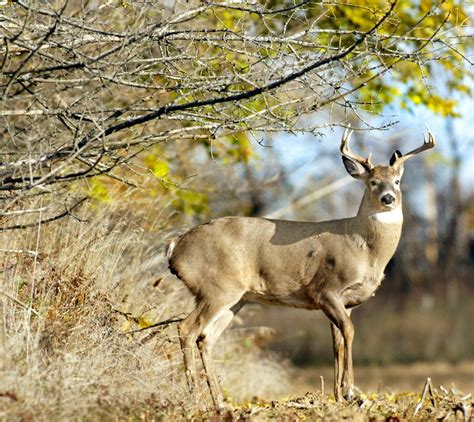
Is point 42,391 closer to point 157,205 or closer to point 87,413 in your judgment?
point 87,413

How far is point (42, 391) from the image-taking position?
21.7ft

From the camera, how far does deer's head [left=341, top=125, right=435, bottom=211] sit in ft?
30.3

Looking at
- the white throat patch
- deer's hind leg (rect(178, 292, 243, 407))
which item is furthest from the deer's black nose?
deer's hind leg (rect(178, 292, 243, 407))

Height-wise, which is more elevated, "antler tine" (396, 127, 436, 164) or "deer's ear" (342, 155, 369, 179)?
"antler tine" (396, 127, 436, 164)

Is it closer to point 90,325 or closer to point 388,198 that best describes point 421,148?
point 388,198

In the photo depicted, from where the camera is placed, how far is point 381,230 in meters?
9.31

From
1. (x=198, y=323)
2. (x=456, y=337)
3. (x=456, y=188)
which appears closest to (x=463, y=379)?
(x=456, y=337)

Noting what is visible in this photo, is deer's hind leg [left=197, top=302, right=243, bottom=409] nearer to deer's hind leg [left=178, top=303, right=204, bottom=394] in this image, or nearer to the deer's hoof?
deer's hind leg [left=178, top=303, right=204, bottom=394]

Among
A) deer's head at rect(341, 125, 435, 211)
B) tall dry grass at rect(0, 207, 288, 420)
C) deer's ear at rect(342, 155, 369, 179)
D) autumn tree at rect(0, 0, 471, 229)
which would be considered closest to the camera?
tall dry grass at rect(0, 207, 288, 420)

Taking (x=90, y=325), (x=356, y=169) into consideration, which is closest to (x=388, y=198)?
(x=356, y=169)

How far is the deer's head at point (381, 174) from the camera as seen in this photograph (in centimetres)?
923

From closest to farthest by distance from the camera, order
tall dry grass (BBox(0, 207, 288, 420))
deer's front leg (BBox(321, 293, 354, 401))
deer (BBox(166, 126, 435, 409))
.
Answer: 1. tall dry grass (BBox(0, 207, 288, 420))
2. deer's front leg (BBox(321, 293, 354, 401))
3. deer (BBox(166, 126, 435, 409))

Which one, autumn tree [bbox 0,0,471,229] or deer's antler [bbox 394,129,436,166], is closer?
autumn tree [bbox 0,0,471,229]

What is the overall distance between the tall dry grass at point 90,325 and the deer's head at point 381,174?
198cm
